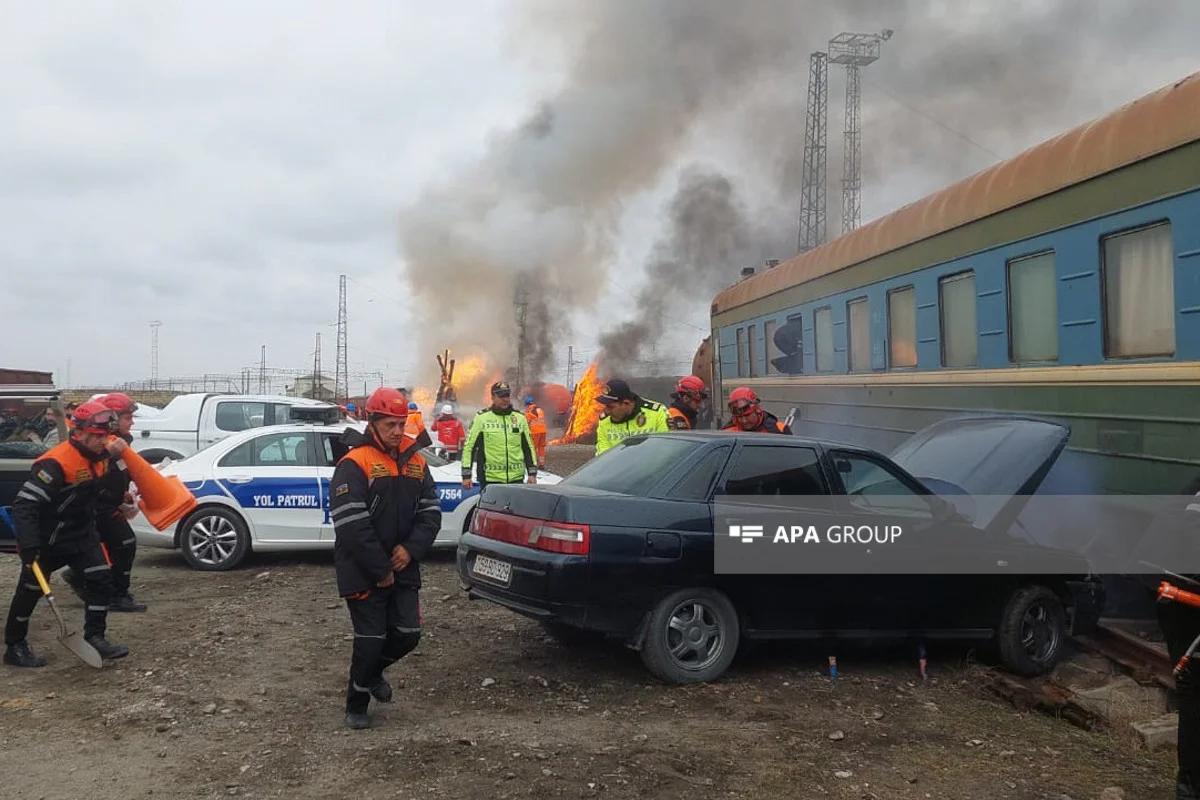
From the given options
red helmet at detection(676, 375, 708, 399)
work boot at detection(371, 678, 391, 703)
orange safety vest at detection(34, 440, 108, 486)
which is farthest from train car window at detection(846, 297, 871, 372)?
orange safety vest at detection(34, 440, 108, 486)

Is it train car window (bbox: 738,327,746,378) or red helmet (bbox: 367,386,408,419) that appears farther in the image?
train car window (bbox: 738,327,746,378)

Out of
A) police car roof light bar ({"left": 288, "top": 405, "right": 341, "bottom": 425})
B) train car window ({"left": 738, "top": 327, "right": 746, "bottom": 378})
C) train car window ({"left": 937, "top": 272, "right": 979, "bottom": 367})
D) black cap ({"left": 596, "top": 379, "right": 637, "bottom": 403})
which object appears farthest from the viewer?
train car window ({"left": 738, "top": 327, "right": 746, "bottom": 378})

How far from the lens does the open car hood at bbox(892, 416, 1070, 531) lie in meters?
6.62

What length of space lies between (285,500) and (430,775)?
19.7 feet

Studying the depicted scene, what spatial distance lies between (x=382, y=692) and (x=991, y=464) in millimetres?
4104

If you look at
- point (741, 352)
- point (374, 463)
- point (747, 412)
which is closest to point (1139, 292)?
point (747, 412)

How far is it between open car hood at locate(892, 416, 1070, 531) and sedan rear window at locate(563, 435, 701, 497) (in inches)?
72.5

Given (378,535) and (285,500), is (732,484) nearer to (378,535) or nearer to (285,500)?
(378,535)

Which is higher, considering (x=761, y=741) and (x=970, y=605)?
(x=970, y=605)

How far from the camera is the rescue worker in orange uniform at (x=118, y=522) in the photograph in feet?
24.5

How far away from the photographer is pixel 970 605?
6.43 m

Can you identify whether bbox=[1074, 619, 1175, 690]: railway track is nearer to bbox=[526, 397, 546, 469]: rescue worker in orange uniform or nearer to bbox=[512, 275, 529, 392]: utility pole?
bbox=[526, 397, 546, 469]: rescue worker in orange uniform

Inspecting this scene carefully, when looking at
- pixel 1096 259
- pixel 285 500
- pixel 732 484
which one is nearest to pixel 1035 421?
pixel 1096 259

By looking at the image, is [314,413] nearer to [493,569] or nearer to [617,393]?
[617,393]
